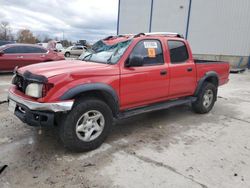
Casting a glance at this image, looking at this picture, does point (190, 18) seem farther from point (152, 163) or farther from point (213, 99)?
point (152, 163)

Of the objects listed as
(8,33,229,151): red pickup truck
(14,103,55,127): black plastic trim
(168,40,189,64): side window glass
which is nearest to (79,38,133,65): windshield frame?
(8,33,229,151): red pickup truck

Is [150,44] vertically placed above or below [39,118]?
above

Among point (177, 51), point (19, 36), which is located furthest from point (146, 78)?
point (19, 36)

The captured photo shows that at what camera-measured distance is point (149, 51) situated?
4.37 metres

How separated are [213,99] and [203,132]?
5.49ft

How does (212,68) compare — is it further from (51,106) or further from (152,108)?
(51,106)

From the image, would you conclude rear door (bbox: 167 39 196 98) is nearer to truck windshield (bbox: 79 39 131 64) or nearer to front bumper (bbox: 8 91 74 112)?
truck windshield (bbox: 79 39 131 64)

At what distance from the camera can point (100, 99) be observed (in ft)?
12.1

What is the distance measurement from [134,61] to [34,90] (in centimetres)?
161

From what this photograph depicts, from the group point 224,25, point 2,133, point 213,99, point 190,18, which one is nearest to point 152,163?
point 2,133

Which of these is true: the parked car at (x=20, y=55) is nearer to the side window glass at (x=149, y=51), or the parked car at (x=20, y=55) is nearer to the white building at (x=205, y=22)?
the side window glass at (x=149, y=51)

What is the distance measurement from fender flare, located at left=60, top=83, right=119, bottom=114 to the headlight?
0.32 meters

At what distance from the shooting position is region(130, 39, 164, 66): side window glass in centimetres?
422

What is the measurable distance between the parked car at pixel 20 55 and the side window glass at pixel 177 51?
26.8 ft
